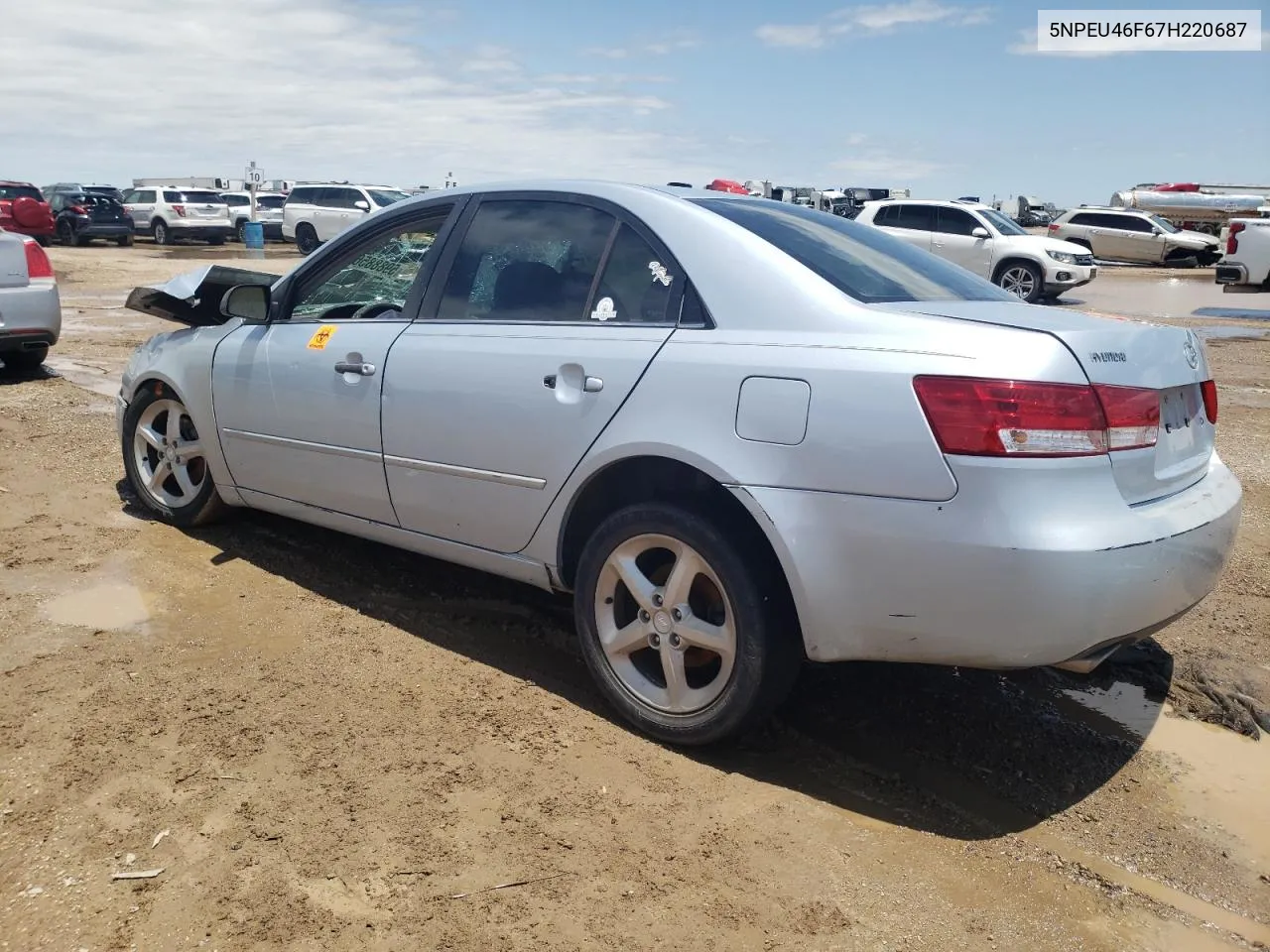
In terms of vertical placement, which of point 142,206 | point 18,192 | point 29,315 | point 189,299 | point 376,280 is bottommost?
point 29,315

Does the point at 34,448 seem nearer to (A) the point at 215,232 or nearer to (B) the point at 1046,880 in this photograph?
(B) the point at 1046,880

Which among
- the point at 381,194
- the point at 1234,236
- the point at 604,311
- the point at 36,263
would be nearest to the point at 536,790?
the point at 604,311

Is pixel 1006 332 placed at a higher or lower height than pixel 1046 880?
higher

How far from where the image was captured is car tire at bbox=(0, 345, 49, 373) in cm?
938

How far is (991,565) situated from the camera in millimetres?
2535

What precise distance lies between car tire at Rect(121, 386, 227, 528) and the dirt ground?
458 mm

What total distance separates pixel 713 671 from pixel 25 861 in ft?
6.06

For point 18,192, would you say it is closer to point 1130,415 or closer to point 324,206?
point 324,206

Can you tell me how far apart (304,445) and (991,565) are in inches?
105

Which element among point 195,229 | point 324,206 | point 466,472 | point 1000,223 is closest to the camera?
point 466,472

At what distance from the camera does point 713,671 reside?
320 centimetres

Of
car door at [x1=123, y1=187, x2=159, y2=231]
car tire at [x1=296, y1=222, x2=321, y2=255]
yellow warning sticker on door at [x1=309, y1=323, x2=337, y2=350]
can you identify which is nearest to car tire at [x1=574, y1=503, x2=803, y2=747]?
yellow warning sticker on door at [x1=309, y1=323, x2=337, y2=350]

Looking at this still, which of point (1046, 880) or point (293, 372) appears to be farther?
point (293, 372)

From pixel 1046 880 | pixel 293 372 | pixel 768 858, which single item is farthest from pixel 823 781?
pixel 293 372
